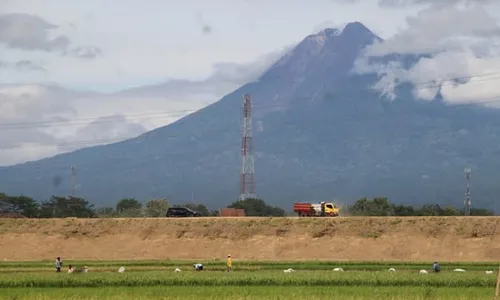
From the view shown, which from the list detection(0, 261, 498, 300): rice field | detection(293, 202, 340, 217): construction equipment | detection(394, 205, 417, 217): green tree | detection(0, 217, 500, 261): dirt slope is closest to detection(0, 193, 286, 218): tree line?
detection(394, 205, 417, 217): green tree

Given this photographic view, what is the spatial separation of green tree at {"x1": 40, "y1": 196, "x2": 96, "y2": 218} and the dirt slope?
131 ft

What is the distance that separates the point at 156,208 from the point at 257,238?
62.2m

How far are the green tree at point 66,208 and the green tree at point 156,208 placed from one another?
8823mm

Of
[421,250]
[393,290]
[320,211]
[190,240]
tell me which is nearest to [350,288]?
[393,290]

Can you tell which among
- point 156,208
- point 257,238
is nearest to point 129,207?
point 156,208

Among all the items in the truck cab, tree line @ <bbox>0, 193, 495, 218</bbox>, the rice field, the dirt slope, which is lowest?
the rice field

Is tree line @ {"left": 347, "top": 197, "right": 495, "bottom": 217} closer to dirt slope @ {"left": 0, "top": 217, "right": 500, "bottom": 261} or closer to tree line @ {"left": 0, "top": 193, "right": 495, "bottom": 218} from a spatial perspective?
tree line @ {"left": 0, "top": 193, "right": 495, "bottom": 218}

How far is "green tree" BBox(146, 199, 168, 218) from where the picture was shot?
129 m

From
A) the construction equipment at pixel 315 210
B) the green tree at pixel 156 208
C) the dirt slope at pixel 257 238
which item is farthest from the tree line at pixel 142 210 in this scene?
the dirt slope at pixel 257 238

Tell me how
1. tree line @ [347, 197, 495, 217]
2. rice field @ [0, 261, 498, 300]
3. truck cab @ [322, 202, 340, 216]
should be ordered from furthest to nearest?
tree line @ [347, 197, 495, 217] < truck cab @ [322, 202, 340, 216] < rice field @ [0, 261, 498, 300]

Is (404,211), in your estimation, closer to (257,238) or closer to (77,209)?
(257,238)

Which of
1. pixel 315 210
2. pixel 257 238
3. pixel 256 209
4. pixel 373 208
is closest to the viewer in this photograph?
pixel 257 238

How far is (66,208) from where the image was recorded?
5133 inches

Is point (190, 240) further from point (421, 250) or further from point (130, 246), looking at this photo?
point (421, 250)
